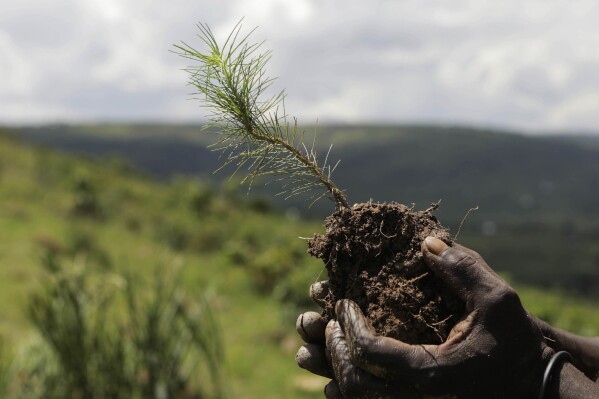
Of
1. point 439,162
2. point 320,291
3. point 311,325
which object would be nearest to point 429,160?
point 439,162

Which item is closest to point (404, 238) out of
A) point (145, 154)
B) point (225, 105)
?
point (225, 105)

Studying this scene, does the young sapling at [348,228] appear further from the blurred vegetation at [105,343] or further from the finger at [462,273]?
the blurred vegetation at [105,343]

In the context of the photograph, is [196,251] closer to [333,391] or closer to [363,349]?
[333,391]

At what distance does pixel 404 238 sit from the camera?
1667mm

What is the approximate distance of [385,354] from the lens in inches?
55.9

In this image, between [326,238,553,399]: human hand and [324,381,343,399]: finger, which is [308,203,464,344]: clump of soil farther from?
[324,381,343,399]: finger

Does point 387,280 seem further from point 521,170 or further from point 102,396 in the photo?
point 521,170

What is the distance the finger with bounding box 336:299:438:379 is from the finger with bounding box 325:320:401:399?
0.07ft

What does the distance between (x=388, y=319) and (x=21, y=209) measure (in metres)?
12.8

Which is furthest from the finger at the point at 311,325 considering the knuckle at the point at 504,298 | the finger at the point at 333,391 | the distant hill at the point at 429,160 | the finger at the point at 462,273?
the distant hill at the point at 429,160

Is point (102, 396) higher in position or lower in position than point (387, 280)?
lower

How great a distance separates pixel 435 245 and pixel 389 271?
0.18 metres

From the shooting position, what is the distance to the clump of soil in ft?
5.11

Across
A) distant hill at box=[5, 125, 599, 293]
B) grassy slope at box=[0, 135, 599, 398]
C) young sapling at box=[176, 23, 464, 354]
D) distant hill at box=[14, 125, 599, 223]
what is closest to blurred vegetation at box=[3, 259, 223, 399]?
grassy slope at box=[0, 135, 599, 398]
